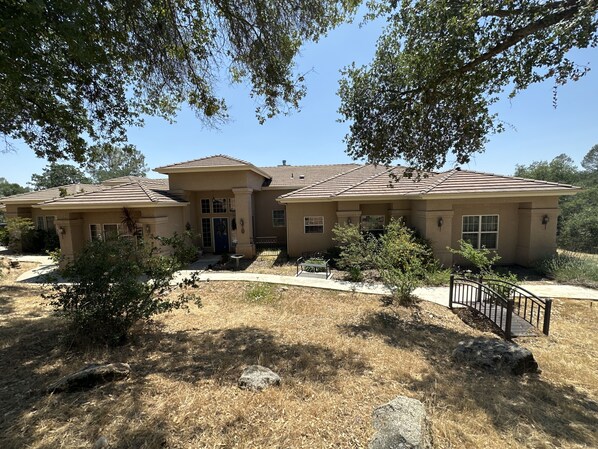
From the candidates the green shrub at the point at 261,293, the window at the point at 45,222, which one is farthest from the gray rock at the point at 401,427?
the window at the point at 45,222

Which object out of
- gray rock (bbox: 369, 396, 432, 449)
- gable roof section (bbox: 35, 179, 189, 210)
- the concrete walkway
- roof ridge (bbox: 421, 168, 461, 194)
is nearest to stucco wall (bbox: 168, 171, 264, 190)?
gable roof section (bbox: 35, 179, 189, 210)

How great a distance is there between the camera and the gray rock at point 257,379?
361 cm

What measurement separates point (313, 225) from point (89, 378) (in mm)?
12206

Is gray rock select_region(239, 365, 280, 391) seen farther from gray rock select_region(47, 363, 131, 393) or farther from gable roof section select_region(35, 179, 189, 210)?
gable roof section select_region(35, 179, 189, 210)

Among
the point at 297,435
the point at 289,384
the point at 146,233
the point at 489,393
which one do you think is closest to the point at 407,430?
the point at 297,435

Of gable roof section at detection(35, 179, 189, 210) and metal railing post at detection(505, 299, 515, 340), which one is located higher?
gable roof section at detection(35, 179, 189, 210)

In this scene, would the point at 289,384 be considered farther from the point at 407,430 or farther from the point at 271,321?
the point at 271,321

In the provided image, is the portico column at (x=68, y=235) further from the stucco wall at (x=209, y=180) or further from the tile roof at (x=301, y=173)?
the tile roof at (x=301, y=173)

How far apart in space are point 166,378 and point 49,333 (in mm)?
3835

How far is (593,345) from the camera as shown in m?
6.26

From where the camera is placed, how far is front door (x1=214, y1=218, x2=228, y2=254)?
56.6 ft

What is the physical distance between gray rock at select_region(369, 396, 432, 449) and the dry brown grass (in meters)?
0.20

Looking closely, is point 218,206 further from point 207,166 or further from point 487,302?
point 487,302

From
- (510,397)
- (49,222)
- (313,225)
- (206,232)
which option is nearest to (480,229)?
(313,225)
